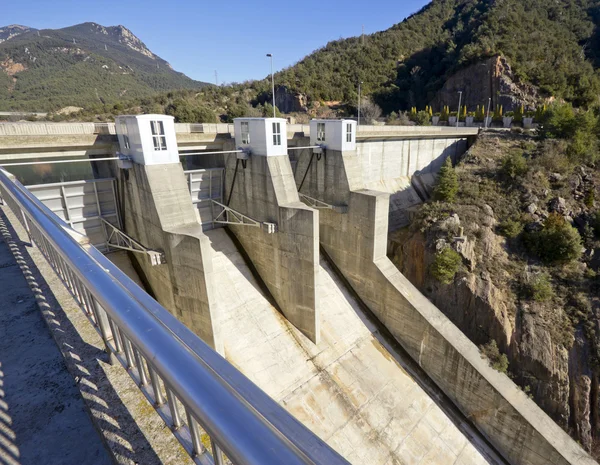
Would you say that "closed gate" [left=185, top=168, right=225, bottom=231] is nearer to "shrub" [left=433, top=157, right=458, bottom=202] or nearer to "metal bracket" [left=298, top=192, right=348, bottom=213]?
"metal bracket" [left=298, top=192, right=348, bottom=213]

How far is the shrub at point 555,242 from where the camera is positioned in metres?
14.2

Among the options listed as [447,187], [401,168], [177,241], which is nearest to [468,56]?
[401,168]

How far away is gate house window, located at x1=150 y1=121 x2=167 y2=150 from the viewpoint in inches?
342

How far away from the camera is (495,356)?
11.9 meters

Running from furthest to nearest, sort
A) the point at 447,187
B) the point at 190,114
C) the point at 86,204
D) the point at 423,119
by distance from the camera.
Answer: the point at 423,119 → the point at 190,114 → the point at 447,187 → the point at 86,204

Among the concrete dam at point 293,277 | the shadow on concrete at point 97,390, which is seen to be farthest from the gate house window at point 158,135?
the shadow on concrete at point 97,390

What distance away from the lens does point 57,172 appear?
35.6 feet

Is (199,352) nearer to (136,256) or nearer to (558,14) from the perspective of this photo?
(136,256)

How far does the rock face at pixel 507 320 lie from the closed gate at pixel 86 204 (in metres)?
12.9

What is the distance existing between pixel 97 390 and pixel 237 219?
1090 cm

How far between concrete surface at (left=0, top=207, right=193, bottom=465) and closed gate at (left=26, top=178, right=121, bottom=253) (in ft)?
24.6

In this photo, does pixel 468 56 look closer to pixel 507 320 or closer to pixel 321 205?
pixel 321 205

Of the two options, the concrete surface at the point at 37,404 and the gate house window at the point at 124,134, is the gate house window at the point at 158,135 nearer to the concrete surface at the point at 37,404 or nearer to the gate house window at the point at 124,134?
the gate house window at the point at 124,134

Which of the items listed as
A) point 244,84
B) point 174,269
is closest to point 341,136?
point 174,269
